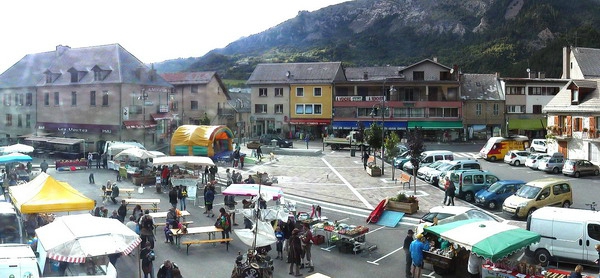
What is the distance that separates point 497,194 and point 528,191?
1.99 m

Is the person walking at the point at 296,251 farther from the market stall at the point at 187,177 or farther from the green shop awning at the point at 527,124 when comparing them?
the green shop awning at the point at 527,124

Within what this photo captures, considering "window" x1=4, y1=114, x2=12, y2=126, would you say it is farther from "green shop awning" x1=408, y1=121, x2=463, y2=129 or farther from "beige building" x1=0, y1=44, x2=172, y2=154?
"green shop awning" x1=408, y1=121, x2=463, y2=129

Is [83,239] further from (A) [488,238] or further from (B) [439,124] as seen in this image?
(B) [439,124]

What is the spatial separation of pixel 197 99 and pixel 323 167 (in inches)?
1156

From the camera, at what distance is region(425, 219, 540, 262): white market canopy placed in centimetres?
1379

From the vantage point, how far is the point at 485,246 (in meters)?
13.9

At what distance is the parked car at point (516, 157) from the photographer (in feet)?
138

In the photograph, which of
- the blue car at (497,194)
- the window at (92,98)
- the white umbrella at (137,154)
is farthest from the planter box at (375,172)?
the window at (92,98)

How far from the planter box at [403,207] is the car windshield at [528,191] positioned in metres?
4.76

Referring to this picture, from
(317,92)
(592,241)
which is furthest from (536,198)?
(317,92)

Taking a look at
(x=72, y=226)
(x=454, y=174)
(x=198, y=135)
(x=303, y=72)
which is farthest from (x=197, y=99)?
(x=72, y=226)

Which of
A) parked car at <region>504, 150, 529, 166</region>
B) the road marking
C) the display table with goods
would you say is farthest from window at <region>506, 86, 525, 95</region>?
the display table with goods

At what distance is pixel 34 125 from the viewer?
55.9 meters

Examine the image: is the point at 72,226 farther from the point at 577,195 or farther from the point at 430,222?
the point at 577,195
